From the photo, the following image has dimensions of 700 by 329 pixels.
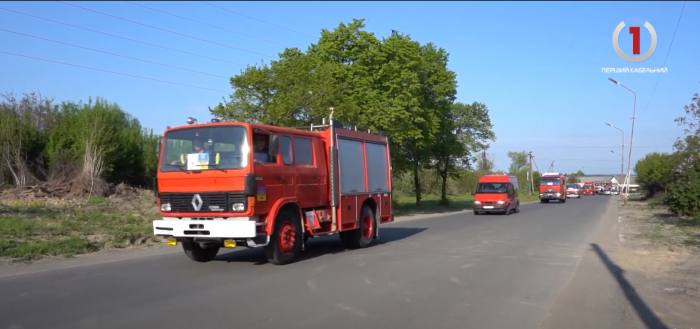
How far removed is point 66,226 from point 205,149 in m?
8.77

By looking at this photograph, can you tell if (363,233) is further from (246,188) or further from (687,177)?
(687,177)

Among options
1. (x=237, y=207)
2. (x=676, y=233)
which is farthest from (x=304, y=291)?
(x=676, y=233)

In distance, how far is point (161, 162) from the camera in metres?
12.0

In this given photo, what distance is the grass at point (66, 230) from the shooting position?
1353 centimetres

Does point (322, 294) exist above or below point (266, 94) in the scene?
below

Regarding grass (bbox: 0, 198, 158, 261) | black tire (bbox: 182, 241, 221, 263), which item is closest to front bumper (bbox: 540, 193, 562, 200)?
grass (bbox: 0, 198, 158, 261)

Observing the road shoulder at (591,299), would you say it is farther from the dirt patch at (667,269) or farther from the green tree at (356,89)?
the green tree at (356,89)

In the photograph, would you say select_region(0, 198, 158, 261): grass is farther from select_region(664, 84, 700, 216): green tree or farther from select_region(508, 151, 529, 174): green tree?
select_region(508, 151, 529, 174): green tree

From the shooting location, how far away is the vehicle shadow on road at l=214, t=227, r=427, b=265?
13.0m

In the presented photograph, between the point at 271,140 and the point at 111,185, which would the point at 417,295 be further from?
the point at 111,185

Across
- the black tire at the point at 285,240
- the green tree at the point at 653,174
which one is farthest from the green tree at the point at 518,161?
the black tire at the point at 285,240

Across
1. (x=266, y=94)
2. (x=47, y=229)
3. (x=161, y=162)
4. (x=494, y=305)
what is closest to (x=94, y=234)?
(x=47, y=229)

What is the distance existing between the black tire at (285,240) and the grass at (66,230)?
5.24 metres

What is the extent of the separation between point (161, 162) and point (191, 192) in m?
1.13
